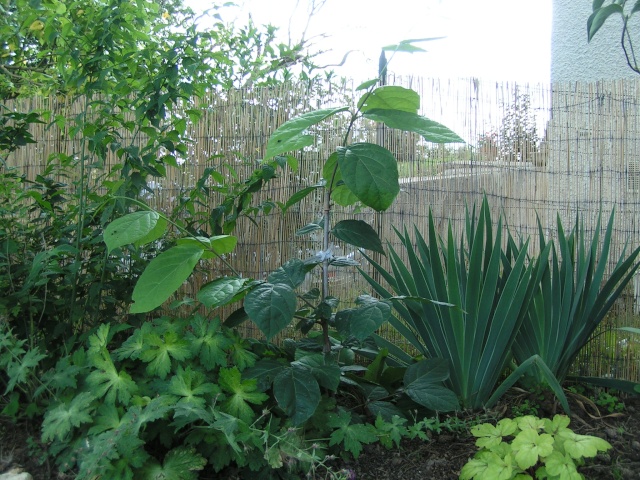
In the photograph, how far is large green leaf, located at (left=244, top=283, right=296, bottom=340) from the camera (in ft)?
4.93

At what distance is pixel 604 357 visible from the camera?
3.00 meters

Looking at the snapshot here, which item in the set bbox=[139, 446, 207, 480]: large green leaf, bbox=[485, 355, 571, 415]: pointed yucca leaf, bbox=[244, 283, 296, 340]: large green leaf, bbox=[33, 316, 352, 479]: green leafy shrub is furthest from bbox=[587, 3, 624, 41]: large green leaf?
bbox=[139, 446, 207, 480]: large green leaf

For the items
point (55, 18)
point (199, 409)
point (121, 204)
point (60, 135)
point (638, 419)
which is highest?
point (55, 18)

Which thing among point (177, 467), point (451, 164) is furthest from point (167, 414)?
point (451, 164)

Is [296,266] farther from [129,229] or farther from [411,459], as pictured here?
[411,459]

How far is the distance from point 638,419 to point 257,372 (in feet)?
5.35

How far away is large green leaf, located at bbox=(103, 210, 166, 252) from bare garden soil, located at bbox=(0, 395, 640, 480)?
67 cm

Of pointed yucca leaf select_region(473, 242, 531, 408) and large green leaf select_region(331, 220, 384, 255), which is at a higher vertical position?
large green leaf select_region(331, 220, 384, 255)

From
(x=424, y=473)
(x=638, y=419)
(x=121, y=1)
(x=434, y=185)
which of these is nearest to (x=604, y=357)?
(x=638, y=419)

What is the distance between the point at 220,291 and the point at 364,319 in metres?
0.43

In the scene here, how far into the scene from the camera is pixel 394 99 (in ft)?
5.72

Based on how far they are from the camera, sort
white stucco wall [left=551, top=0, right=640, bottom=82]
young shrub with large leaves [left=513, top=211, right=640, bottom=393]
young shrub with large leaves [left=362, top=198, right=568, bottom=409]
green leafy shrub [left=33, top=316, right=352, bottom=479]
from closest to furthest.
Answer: green leafy shrub [left=33, top=316, right=352, bottom=479] → young shrub with large leaves [left=362, top=198, right=568, bottom=409] → young shrub with large leaves [left=513, top=211, right=640, bottom=393] → white stucco wall [left=551, top=0, right=640, bottom=82]

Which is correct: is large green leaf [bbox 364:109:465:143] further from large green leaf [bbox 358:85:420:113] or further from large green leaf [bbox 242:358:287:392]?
large green leaf [bbox 242:358:287:392]

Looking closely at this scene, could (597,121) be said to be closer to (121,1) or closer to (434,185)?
(434,185)
